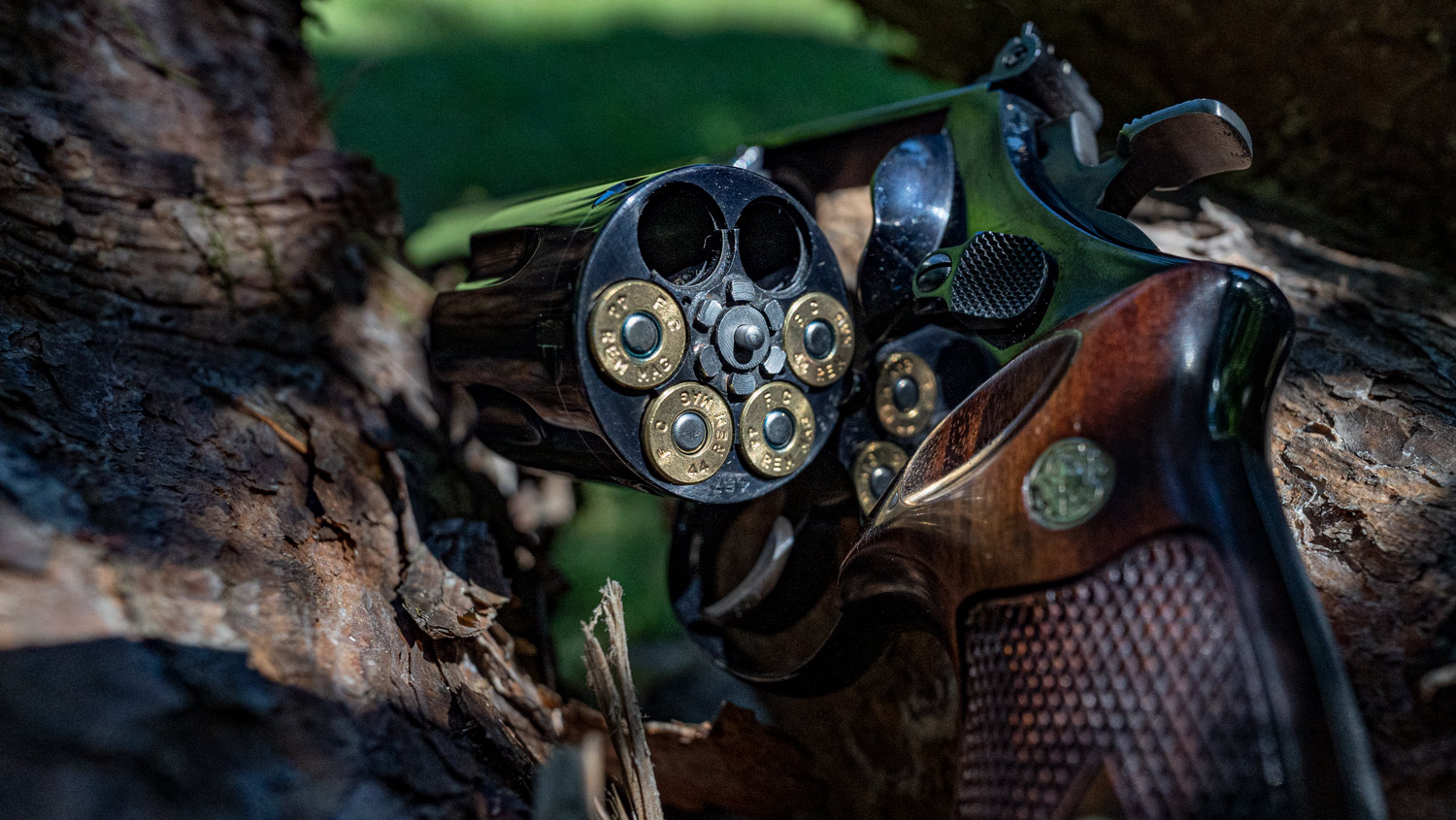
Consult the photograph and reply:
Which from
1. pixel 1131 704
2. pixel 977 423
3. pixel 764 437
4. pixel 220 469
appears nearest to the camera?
pixel 1131 704

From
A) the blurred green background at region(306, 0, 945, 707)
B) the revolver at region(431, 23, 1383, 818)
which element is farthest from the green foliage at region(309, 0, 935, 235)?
the revolver at region(431, 23, 1383, 818)

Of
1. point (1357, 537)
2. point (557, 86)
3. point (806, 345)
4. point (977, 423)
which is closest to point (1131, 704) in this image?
point (977, 423)

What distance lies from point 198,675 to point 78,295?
2.74ft

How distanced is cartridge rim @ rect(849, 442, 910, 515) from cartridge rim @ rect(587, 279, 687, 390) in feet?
1.25

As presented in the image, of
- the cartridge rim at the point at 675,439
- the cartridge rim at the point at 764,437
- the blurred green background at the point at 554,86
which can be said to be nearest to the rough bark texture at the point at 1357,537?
the cartridge rim at the point at 764,437

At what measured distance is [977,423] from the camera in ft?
3.50

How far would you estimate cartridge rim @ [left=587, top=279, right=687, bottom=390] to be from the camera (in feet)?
3.75

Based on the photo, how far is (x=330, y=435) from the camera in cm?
144

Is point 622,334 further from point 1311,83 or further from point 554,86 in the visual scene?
point 554,86

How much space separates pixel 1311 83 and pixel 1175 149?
1198 millimetres

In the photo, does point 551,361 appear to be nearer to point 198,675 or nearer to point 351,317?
point 198,675

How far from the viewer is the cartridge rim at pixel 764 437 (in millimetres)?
1279

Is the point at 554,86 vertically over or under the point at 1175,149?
over

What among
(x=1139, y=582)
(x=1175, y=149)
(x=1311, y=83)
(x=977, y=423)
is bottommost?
(x=1139, y=582)
